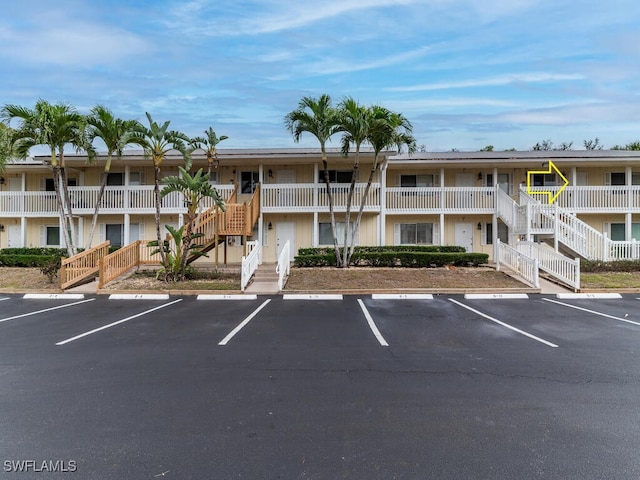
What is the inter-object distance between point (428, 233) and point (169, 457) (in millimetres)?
18009

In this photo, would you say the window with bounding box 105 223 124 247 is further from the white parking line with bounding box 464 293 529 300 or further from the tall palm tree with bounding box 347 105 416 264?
the white parking line with bounding box 464 293 529 300

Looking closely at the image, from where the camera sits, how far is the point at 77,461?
3.04 m

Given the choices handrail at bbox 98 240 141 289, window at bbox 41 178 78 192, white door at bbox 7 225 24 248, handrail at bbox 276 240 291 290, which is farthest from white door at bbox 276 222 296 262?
white door at bbox 7 225 24 248

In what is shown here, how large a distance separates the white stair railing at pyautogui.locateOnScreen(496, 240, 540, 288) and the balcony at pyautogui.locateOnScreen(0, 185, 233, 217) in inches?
489

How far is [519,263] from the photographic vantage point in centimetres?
1374

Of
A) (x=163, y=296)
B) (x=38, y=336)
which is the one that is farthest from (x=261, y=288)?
(x=38, y=336)

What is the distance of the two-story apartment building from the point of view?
17922mm

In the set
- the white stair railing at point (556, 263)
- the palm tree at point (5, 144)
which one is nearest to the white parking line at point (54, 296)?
the palm tree at point (5, 144)

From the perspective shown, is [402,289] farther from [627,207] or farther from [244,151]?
[627,207]

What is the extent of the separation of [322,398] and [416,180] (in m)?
17.3

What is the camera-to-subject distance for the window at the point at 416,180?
65.3 ft

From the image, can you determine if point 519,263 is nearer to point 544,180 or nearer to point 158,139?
point 544,180

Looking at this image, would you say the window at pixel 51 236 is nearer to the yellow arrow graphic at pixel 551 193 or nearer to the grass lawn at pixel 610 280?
the grass lawn at pixel 610 280

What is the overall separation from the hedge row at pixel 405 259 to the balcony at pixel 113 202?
5.56 meters
